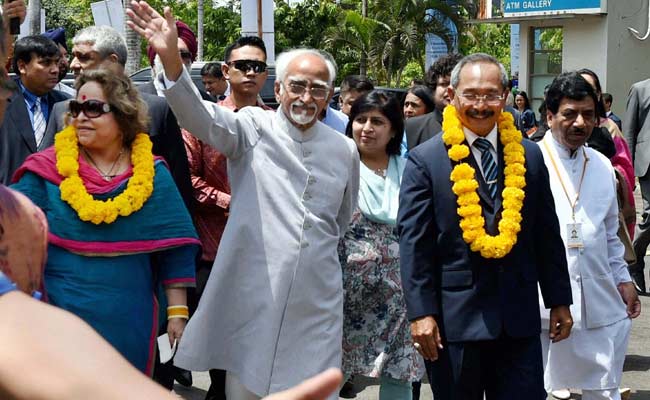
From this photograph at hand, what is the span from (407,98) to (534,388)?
4.30 meters

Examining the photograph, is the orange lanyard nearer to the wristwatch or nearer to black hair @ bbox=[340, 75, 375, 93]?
black hair @ bbox=[340, 75, 375, 93]

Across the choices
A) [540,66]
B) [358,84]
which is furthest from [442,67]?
[540,66]

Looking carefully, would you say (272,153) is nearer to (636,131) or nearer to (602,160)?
(602,160)

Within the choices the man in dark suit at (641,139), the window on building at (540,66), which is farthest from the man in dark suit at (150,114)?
the window on building at (540,66)

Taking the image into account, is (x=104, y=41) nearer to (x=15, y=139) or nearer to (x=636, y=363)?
(x=15, y=139)

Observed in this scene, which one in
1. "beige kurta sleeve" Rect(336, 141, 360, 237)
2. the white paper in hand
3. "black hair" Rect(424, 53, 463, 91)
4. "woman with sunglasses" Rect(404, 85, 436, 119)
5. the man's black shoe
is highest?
"black hair" Rect(424, 53, 463, 91)

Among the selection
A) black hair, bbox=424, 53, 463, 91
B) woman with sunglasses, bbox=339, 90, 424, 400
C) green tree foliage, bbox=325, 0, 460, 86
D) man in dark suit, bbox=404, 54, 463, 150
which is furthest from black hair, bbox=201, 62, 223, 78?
green tree foliage, bbox=325, 0, 460, 86

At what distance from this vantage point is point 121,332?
175 inches


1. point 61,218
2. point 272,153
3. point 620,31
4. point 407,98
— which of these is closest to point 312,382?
point 61,218

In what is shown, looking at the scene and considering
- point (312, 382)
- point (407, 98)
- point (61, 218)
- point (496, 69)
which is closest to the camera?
point (312, 382)

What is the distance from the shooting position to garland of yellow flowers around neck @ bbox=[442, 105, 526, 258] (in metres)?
4.59

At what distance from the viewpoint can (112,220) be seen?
441 centimetres

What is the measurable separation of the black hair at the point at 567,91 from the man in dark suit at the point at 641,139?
15.1 feet

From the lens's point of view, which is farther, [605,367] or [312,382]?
[605,367]
